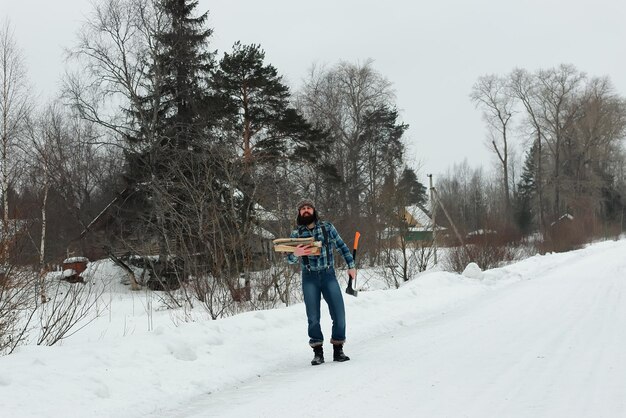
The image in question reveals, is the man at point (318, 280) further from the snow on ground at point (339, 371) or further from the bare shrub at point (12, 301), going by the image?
the bare shrub at point (12, 301)

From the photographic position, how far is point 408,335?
810 centimetres

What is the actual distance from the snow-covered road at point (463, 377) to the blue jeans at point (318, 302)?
0.33 metres

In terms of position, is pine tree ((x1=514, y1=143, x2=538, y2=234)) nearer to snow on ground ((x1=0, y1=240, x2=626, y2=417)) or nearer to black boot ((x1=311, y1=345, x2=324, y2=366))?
A: snow on ground ((x1=0, y1=240, x2=626, y2=417))

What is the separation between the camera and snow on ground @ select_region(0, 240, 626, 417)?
4418 mm

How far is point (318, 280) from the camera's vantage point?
6.57m

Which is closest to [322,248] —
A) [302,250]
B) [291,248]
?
[302,250]

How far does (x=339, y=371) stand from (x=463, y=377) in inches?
50.0

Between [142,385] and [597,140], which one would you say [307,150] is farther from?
[597,140]

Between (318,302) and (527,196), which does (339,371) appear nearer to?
(318,302)

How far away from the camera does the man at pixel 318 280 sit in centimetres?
643

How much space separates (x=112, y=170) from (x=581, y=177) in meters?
46.4

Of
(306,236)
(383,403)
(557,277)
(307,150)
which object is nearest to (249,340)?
(306,236)

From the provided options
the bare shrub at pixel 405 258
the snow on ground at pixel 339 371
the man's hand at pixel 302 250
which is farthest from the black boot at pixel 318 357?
the bare shrub at pixel 405 258

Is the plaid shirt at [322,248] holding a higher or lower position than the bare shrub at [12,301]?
higher
